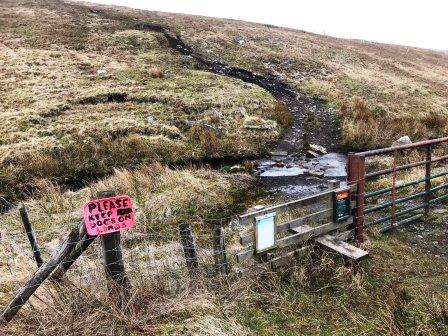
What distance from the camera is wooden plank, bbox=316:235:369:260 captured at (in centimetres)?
668

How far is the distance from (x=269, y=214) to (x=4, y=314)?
3.69 m

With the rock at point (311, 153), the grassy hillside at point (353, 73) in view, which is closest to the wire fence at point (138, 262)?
the rock at point (311, 153)

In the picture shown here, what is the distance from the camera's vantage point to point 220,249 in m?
6.14

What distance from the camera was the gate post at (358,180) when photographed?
764cm

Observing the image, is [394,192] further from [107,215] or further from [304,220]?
[107,215]

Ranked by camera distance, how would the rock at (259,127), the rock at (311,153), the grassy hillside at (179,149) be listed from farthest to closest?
the rock at (259,127) < the rock at (311,153) < the grassy hillside at (179,149)

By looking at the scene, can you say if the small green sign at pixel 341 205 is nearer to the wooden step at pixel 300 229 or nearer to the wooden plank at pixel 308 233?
the wooden plank at pixel 308 233

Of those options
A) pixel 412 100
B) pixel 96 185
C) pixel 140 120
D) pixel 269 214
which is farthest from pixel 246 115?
pixel 269 214

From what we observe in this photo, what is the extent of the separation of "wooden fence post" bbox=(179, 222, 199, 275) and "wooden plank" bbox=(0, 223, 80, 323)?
4.96 ft

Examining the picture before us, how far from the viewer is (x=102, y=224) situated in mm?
4867

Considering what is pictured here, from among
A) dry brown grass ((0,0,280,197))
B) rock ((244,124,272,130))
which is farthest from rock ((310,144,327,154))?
rock ((244,124,272,130))

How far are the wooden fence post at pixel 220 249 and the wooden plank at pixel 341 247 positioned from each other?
6.08 ft

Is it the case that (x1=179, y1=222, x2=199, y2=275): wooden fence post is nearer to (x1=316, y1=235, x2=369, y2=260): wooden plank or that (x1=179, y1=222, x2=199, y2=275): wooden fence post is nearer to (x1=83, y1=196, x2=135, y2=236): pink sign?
(x1=83, y1=196, x2=135, y2=236): pink sign

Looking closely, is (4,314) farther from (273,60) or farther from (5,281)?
(273,60)
